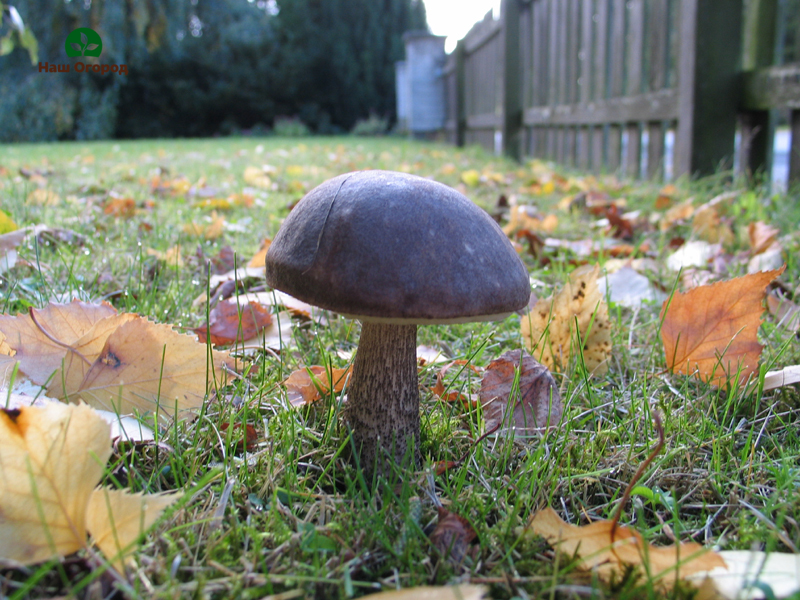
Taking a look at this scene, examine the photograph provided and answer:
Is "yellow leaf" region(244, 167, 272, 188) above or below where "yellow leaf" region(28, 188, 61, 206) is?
above

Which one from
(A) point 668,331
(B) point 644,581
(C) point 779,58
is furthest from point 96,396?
(C) point 779,58

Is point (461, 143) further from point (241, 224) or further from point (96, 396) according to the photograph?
point (96, 396)

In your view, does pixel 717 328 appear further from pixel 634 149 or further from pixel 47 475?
pixel 634 149

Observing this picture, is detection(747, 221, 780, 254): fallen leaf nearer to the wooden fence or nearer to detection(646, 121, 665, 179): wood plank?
the wooden fence

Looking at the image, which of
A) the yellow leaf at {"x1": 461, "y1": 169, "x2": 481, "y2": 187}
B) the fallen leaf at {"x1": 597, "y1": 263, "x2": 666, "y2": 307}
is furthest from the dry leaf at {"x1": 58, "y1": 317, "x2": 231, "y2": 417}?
the yellow leaf at {"x1": 461, "y1": 169, "x2": 481, "y2": 187}

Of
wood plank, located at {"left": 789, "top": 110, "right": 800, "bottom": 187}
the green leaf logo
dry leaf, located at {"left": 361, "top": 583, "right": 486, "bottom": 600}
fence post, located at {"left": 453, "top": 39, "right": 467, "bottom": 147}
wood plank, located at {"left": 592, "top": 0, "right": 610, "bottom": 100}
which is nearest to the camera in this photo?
dry leaf, located at {"left": 361, "top": 583, "right": 486, "bottom": 600}

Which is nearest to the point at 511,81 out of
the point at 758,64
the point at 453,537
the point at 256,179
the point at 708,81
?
the point at 708,81
